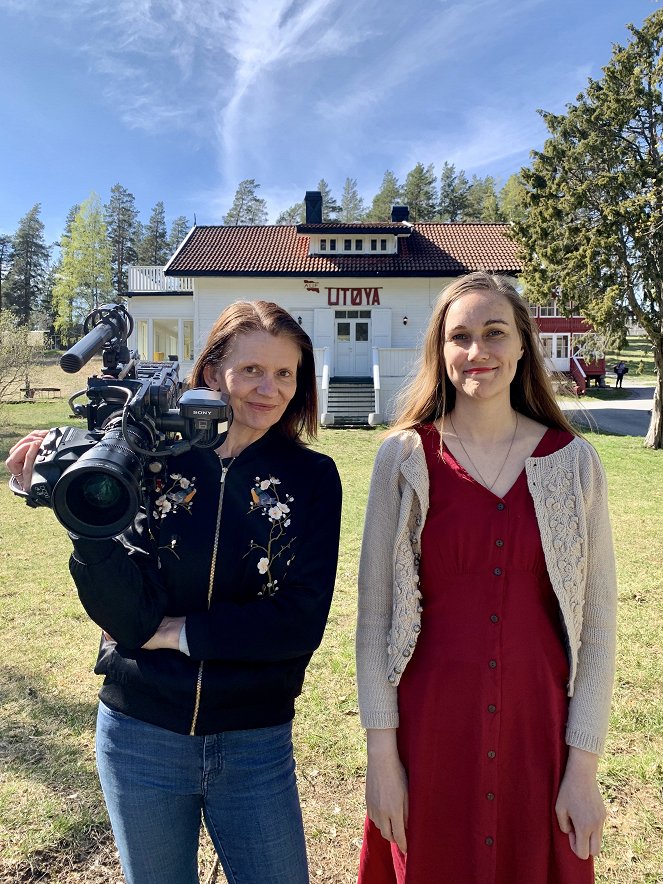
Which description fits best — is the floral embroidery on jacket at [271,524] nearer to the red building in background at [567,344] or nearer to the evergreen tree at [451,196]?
the red building in background at [567,344]

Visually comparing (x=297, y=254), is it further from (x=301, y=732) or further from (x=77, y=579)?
(x=77, y=579)

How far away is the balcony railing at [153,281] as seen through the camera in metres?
25.2

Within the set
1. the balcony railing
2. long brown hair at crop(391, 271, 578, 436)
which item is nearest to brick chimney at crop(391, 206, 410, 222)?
the balcony railing

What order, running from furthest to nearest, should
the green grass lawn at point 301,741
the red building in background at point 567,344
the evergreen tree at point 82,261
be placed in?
the evergreen tree at point 82,261
the red building in background at point 567,344
the green grass lawn at point 301,741

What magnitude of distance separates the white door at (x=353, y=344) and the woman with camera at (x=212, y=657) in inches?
880

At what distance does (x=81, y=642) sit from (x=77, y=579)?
4153 mm

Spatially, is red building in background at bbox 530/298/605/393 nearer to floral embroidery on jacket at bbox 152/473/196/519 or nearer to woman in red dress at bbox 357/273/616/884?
woman in red dress at bbox 357/273/616/884

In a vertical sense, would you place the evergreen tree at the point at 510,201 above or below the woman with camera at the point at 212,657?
above

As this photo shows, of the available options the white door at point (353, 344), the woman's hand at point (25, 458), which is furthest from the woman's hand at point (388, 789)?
the white door at point (353, 344)

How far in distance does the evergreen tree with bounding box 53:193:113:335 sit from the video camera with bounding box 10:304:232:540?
184 feet

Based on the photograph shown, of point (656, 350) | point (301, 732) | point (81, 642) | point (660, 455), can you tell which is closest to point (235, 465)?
point (301, 732)

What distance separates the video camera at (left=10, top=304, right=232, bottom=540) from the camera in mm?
1268

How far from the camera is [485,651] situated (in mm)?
1611

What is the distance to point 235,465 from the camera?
172cm
